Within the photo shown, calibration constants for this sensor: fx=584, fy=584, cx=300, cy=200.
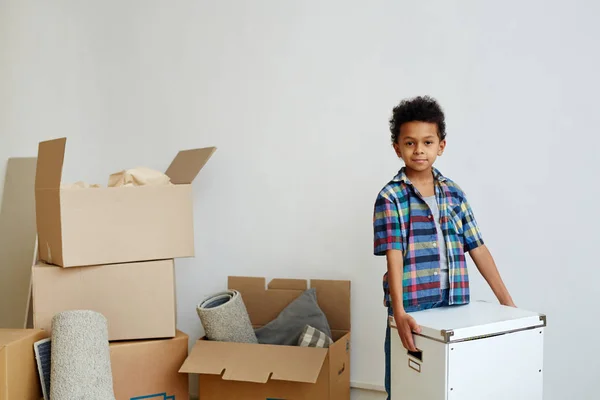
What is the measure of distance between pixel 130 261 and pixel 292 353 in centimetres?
60

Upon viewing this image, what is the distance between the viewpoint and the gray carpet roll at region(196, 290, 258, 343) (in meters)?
1.87

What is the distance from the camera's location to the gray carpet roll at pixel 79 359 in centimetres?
163

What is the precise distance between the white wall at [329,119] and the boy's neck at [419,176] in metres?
0.46

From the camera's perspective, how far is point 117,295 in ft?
6.15

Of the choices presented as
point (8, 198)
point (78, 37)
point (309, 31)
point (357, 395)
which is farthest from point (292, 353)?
point (78, 37)

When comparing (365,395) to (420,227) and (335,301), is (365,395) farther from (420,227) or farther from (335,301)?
(420,227)

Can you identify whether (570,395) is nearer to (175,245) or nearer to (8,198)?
(175,245)

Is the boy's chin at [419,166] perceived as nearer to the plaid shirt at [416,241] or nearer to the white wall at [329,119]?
the plaid shirt at [416,241]

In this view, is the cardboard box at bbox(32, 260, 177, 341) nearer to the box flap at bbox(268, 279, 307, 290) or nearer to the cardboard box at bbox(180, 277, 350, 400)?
the cardboard box at bbox(180, 277, 350, 400)

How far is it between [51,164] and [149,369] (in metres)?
0.73

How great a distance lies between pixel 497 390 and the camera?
4.19 ft

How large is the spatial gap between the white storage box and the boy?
92mm

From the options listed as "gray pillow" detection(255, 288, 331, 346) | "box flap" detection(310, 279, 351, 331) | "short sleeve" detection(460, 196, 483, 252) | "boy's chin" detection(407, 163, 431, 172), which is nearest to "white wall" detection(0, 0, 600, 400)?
"box flap" detection(310, 279, 351, 331)

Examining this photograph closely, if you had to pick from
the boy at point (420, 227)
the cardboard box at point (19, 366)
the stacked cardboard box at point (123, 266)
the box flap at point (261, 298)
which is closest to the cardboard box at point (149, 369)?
the stacked cardboard box at point (123, 266)
